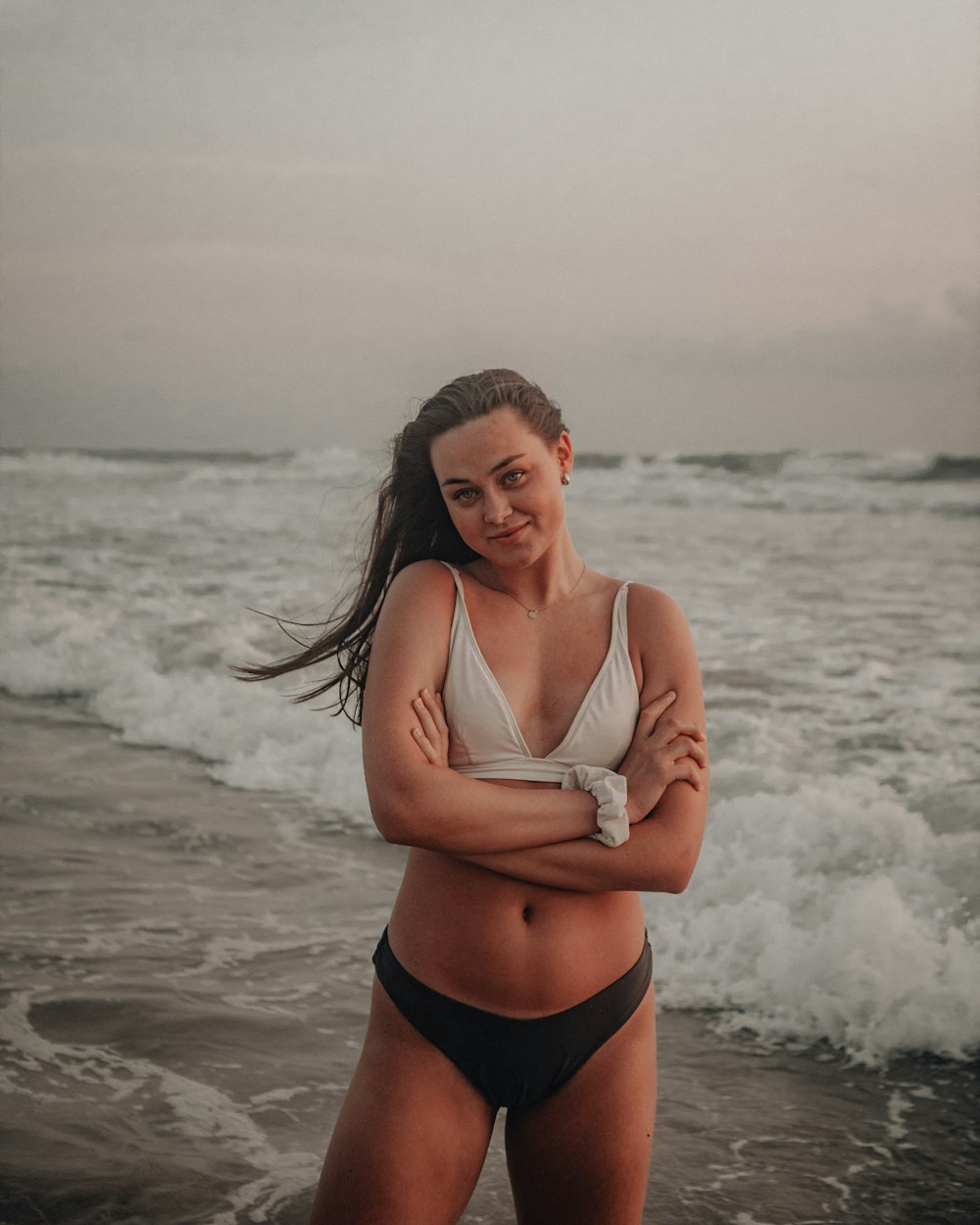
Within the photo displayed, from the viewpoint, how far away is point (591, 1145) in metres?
1.89

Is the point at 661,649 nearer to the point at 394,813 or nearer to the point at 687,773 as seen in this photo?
the point at 687,773

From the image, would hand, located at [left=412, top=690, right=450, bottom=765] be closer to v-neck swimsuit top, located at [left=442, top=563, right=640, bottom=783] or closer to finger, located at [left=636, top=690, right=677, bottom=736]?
v-neck swimsuit top, located at [left=442, top=563, right=640, bottom=783]

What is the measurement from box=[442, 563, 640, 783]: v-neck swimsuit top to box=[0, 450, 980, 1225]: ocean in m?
0.72

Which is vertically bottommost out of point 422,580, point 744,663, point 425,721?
point 744,663

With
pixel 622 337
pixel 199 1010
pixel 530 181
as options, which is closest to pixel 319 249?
pixel 530 181

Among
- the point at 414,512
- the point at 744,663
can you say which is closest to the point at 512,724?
the point at 414,512

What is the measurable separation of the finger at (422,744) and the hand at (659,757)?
31 cm

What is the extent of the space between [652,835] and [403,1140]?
0.59 m

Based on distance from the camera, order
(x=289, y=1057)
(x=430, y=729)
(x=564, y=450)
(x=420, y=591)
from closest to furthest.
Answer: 1. (x=430, y=729)
2. (x=420, y=591)
3. (x=564, y=450)
4. (x=289, y=1057)

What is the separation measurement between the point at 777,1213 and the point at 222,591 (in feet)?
31.3

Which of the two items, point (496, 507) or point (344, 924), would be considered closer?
point (496, 507)

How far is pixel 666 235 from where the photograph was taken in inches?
549

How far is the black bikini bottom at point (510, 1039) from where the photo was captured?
6.18 feet

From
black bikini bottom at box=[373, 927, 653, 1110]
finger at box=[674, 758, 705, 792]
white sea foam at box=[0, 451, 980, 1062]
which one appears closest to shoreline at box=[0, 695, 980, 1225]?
white sea foam at box=[0, 451, 980, 1062]
